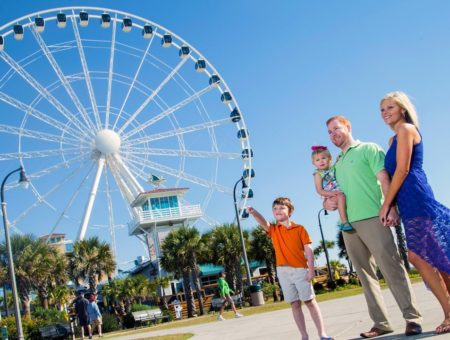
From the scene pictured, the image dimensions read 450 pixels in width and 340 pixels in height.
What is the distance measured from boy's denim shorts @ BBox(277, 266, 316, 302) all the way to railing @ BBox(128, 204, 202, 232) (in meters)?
45.2

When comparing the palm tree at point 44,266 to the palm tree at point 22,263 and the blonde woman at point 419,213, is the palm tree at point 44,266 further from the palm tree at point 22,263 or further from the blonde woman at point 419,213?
the blonde woman at point 419,213

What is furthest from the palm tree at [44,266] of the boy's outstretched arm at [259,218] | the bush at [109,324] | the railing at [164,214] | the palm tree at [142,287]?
the boy's outstretched arm at [259,218]

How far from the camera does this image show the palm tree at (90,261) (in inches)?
1596

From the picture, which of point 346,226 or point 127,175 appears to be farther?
point 127,175

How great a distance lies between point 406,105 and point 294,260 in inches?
65.7

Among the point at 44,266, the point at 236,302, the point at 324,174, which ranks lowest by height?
the point at 236,302

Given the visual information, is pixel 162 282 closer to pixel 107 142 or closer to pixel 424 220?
pixel 107 142

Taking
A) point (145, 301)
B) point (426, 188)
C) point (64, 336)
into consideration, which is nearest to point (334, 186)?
point (426, 188)

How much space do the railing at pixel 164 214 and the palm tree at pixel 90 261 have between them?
8174 mm

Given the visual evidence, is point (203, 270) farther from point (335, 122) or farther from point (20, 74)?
point (335, 122)

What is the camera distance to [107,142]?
38.9 m

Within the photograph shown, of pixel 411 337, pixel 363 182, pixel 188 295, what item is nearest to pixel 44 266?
pixel 188 295

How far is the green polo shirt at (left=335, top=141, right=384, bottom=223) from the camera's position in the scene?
15.2ft

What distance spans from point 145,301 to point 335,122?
154 feet
